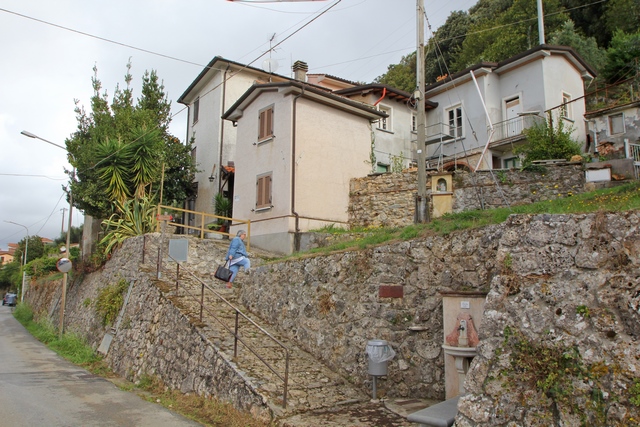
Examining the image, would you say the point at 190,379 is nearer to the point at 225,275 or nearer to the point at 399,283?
the point at 225,275

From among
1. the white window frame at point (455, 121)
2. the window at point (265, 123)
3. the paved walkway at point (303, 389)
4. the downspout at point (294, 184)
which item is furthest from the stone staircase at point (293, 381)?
the white window frame at point (455, 121)

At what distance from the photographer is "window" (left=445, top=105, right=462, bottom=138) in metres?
24.1

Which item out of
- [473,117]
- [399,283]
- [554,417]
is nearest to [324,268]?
[399,283]

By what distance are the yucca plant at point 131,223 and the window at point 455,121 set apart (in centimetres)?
1515

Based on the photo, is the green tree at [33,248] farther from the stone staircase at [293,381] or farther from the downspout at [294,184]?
the stone staircase at [293,381]

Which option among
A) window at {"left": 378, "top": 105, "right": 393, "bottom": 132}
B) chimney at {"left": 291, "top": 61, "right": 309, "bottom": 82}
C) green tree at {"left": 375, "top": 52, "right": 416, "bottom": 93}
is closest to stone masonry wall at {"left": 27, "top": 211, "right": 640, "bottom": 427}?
chimney at {"left": 291, "top": 61, "right": 309, "bottom": 82}

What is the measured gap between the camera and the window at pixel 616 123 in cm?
1956

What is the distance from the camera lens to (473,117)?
2341 centimetres

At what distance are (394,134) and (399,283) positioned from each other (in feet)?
53.8

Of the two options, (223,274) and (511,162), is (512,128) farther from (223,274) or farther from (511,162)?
(223,274)

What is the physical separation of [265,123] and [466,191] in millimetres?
7895

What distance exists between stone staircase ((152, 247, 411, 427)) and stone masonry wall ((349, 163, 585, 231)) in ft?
27.0

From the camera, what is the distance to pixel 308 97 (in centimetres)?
1750

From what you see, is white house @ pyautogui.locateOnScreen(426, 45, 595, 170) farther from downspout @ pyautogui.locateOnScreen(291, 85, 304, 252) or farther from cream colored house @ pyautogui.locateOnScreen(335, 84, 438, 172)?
downspout @ pyautogui.locateOnScreen(291, 85, 304, 252)
